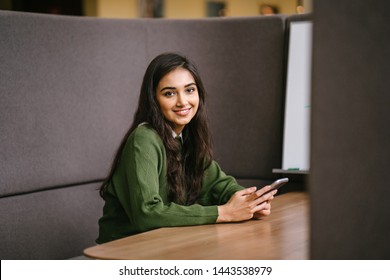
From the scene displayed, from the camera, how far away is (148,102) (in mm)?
2064

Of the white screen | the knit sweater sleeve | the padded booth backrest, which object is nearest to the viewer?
the padded booth backrest

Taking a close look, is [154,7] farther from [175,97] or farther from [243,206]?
[243,206]

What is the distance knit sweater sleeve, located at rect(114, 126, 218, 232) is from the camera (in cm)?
182

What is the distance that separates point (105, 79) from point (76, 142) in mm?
334

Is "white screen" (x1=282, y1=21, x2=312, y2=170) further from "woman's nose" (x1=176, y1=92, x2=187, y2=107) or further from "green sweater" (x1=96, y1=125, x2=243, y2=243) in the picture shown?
"woman's nose" (x1=176, y1=92, x2=187, y2=107)

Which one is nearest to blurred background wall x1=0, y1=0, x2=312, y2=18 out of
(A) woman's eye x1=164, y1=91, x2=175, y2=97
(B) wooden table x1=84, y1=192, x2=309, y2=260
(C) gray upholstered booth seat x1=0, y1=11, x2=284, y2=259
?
(C) gray upholstered booth seat x1=0, y1=11, x2=284, y2=259

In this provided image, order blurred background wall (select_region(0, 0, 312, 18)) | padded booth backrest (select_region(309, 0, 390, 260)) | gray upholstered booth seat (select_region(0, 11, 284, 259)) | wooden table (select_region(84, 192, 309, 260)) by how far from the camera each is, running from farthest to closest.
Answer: blurred background wall (select_region(0, 0, 312, 18)) < gray upholstered booth seat (select_region(0, 11, 284, 259)) < wooden table (select_region(84, 192, 309, 260)) < padded booth backrest (select_region(309, 0, 390, 260))

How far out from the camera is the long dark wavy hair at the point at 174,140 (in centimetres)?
204

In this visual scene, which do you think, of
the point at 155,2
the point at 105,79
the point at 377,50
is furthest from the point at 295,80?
the point at 155,2

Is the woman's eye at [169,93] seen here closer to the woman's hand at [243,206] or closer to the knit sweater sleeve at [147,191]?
the knit sweater sleeve at [147,191]

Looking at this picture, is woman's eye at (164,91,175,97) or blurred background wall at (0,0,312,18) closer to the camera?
woman's eye at (164,91,175,97)

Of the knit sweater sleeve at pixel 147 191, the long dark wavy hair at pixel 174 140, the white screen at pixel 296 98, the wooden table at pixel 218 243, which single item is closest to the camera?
the wooden table at pixel 218 243

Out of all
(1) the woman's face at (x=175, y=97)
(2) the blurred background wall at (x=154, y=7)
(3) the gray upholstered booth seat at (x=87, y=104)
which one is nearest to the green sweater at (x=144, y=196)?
(1) the woman's face at (x=175, y=97)

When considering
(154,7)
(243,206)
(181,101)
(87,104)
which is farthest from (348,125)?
(154,7)
